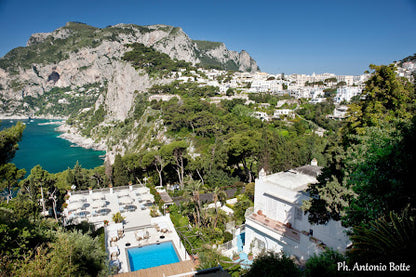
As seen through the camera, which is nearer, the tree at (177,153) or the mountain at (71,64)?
the tree at (177,153)

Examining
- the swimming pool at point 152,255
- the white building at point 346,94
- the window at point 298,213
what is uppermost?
the white building at point 346,94

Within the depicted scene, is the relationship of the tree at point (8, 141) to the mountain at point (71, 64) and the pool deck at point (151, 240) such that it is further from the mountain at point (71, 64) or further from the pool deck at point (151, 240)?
the mountain at point (71, 64)

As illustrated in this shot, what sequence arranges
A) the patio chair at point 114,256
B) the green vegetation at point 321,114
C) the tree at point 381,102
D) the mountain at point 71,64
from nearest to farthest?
the tree at point 381,102, the patio chair at point 114,256, the green vegetation at point 321,114, the mountain at point 71,64

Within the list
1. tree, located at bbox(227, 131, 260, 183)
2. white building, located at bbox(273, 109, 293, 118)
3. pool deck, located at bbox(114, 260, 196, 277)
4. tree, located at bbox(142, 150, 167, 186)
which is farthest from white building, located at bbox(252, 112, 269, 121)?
pool deck, located at bbox(114, 260, 196, 277)

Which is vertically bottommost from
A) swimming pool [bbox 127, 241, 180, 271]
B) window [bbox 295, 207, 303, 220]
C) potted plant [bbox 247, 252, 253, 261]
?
swimming pool [bbox 127, 241, 180, 271]

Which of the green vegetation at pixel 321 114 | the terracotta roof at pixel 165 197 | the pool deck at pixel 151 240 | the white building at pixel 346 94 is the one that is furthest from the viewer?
the white building at pixel 346 94

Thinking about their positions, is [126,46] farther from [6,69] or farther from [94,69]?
[6,69]

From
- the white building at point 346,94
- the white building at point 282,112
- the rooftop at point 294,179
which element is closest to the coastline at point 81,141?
the white building at point 282,112

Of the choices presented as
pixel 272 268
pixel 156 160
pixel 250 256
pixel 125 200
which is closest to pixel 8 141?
pixel 272 268

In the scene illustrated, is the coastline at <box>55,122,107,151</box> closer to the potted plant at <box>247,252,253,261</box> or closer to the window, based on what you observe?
the potted plant at <box>247,252,253,261</box>
